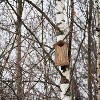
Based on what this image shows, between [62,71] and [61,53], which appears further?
[61,53]

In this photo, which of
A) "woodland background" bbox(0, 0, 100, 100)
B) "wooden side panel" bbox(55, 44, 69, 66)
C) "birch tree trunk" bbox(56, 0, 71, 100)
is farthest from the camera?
"woodland background" bbox(0, 0, 100, 100)

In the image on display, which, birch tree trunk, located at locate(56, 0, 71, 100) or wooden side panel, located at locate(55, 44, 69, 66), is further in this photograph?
wooden side panel, located at locate(55, 44, 69, 66)

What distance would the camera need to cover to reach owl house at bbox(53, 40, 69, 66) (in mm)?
4670

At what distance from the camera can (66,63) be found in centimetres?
461

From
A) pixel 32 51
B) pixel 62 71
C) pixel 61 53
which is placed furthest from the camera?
pixel 32 51

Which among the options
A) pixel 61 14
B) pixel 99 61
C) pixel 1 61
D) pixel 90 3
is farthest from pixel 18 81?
pixel 90 3

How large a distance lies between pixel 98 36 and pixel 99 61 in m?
0.67

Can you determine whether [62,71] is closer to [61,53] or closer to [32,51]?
[61,53]

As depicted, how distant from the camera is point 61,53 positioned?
475cm

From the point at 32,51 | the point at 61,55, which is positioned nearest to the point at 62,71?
the point at 61,55

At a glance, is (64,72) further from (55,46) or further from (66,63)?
(55,46)

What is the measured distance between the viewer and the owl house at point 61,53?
467 centimetres

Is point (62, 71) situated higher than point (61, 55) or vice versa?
point (61, 55)

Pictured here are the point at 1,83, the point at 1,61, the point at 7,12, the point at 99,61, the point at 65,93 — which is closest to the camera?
the point at 65,93
